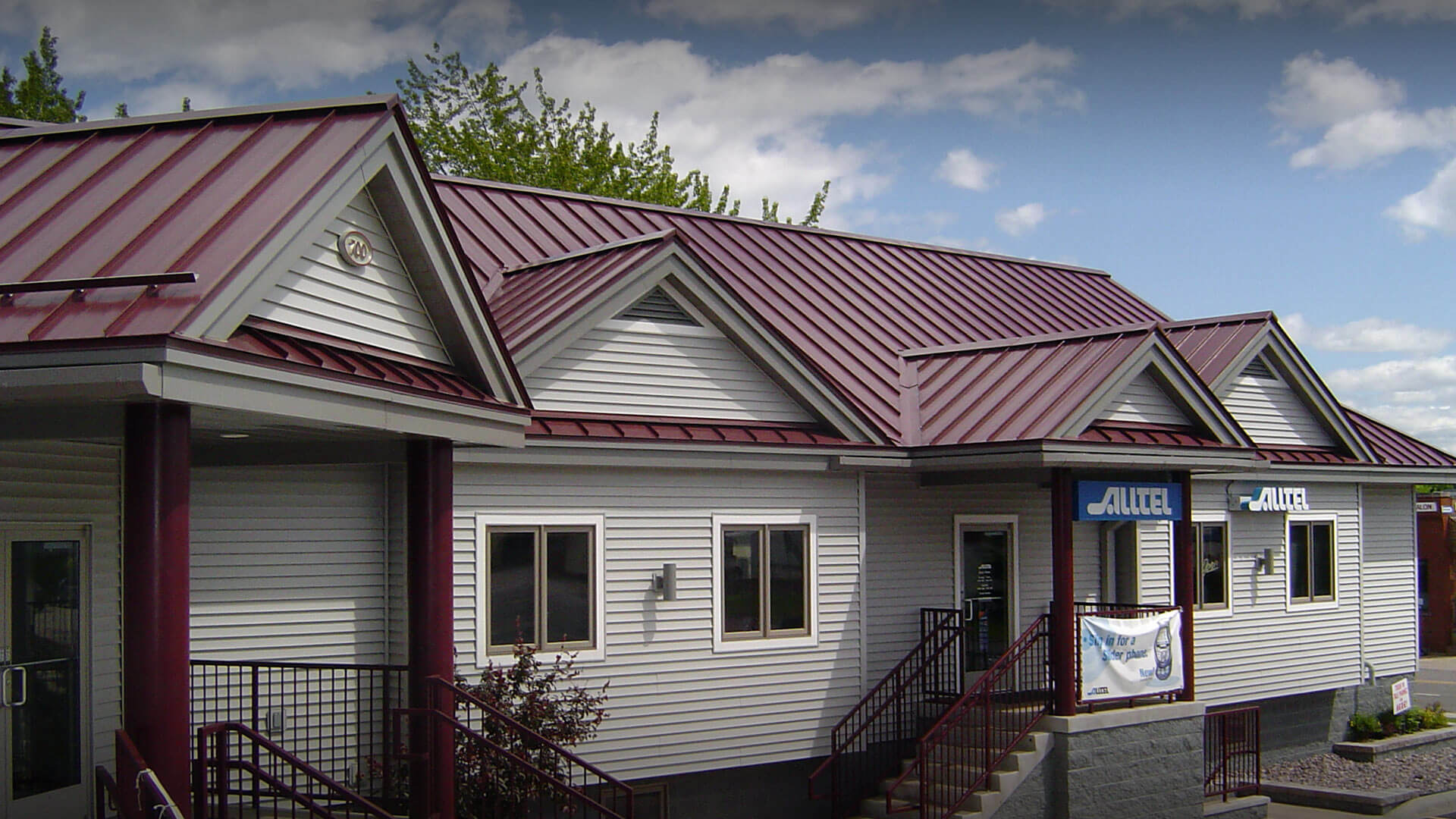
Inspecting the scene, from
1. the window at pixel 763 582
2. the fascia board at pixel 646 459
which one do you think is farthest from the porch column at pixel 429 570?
the window at pixel 763 582

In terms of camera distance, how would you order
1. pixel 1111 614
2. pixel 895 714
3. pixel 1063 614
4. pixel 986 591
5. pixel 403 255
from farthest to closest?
pixel 986 591, pixel 1111 614, pixel 895 714, pixel 1063 614, pixel 403 255

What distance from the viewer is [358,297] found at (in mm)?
10219

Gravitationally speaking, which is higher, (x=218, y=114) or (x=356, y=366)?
(x=218, y=114)

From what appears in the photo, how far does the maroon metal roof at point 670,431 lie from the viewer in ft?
47.2

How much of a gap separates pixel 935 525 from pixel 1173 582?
446cm

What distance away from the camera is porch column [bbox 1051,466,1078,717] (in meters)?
15.8

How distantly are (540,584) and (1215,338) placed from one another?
432 inches

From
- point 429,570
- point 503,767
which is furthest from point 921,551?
point 429,570

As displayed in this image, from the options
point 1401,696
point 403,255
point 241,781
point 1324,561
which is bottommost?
point 1401,696

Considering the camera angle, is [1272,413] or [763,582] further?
[1272,413]

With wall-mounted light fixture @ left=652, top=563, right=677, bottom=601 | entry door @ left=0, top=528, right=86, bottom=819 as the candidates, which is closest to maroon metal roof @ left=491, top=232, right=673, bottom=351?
wall-mounted light fixture @ left=652, top=563, right=677, bottom=601

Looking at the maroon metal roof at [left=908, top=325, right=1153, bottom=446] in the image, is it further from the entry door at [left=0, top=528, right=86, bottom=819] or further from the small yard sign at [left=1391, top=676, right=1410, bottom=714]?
the small yard sign at [left=1391, top=676, right=1410, bottom=714]

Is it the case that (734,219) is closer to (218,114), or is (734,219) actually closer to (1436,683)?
(218,114)

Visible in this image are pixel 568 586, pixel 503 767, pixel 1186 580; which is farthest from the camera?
pixel 1186 580
